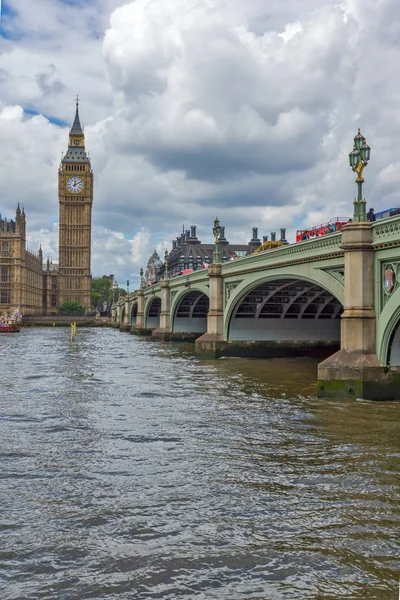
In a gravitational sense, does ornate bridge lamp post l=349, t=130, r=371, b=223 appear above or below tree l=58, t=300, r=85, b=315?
above

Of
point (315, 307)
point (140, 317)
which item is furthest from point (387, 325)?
point (140, 317)

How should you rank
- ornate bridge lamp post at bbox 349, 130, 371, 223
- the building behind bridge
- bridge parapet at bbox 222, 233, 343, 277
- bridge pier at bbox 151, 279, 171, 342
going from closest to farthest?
ornate bridge lamp post at bbox 349, 130, 371, 223 < bridge parapet at bbox 222, 233, 343, 277 < bridge pier at bbox 151, 279, 171, 342 < the building behind bridge

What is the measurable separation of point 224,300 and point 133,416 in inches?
Result: 886

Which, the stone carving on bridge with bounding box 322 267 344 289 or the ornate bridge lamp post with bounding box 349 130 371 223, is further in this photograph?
the stone carving on bridge with bounding box 322 267 344 289

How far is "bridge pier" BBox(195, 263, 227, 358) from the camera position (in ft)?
124

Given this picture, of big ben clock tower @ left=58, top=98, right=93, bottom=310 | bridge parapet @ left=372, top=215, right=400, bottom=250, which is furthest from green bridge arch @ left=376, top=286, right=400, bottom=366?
big ben clock tower @ left=58, top=98, right=93, bottom=310

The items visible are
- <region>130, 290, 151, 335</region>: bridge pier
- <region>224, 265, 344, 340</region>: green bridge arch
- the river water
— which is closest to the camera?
the river water

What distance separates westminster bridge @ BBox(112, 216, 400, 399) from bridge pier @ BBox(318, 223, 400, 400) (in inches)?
1.2

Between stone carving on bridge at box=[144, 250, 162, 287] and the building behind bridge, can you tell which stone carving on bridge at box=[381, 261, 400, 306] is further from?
stone carving on bridge at box=[144, 250, 162, 287]

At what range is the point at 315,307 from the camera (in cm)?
4038

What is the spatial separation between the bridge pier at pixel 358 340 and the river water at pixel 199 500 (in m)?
0.81

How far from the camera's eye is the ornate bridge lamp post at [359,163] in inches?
757

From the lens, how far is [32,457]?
39.1 ft

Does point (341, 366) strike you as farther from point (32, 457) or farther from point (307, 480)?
point (32, 457)
